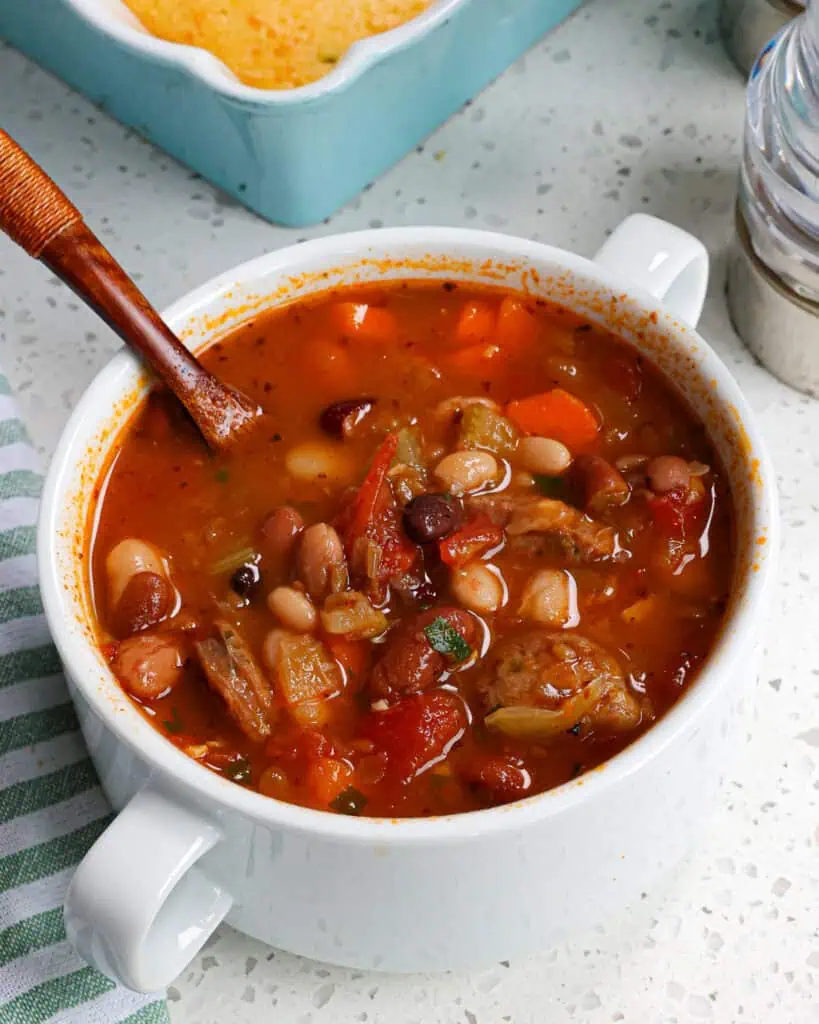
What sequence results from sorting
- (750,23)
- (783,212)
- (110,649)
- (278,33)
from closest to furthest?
(110,649) → (783,212) → (278,33) → (750,23)

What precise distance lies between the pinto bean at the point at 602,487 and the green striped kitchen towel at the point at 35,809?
0.73m

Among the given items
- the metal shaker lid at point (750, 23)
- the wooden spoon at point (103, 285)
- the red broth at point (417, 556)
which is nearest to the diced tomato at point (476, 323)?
the red broth at point (417, 556)

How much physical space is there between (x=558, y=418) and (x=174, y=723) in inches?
23.7

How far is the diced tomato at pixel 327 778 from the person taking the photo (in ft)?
4.68

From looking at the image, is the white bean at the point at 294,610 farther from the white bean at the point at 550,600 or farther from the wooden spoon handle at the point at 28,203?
the wooden spoon handle at the point at 28,203

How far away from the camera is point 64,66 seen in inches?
98.7

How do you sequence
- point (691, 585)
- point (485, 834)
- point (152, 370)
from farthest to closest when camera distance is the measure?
point (152, 370)
point (691, 585)
point (485, 834)

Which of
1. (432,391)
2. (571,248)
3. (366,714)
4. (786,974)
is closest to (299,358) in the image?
(432,391)

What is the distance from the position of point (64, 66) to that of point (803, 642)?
1636 millimetres

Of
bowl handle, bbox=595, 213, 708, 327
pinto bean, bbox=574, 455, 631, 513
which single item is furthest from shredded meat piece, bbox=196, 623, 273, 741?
bowl handle, bbox=595, 213, 708, 327

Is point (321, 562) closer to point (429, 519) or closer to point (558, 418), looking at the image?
point (429, 519)

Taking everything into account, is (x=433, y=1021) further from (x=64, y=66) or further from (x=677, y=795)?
(x=64, y=66)

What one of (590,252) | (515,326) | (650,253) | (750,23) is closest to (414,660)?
(515,326)

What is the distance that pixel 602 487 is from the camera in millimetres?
1619
